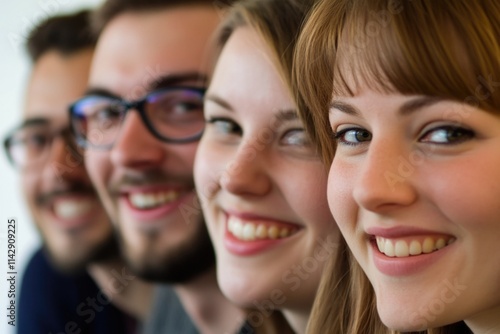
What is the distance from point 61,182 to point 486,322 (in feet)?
2.60

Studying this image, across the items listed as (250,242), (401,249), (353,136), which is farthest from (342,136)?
(250,242)

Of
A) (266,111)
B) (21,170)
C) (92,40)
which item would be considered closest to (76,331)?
(21,170)

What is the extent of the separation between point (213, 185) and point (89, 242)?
46 cm

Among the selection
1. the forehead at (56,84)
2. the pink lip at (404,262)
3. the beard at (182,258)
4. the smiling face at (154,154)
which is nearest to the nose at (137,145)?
the smiling face at (154,154)

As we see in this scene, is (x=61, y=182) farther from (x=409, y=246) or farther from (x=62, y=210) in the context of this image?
(x=409, y=246)

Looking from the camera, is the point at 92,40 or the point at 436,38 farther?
the point at 92,40

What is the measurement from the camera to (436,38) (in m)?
0.57

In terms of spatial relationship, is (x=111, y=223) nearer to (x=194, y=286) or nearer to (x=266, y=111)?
(x=194, y=286)

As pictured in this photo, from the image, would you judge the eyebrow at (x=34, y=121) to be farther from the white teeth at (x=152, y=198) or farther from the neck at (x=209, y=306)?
the neck at (x=209, y=306)

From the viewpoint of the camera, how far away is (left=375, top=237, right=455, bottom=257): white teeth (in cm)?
61

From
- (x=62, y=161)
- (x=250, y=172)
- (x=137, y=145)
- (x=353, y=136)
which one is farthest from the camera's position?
(x=62, y=161)

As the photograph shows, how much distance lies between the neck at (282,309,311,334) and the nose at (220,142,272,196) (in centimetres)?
16

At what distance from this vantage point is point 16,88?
4.32 feet

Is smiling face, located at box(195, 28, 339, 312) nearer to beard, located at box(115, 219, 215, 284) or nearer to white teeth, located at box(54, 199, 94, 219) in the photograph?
beard, located at box(115, 219, 215, 284)
